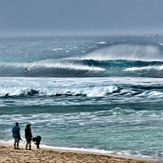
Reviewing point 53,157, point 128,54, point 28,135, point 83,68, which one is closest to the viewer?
point 53,157

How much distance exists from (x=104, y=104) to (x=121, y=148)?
12424mm

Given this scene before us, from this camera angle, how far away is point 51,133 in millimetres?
25875

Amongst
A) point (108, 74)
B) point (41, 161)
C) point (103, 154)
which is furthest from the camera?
A: point (108, 74)

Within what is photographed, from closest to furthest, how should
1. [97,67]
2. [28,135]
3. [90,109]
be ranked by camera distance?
[28,135], [90,109], [97,67]

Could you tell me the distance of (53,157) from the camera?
19.6 metres

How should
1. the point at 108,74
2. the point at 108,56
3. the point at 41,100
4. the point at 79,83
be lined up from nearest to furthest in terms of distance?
1. the point at 41,100
2. the point at 79,83
3. the point at 108,74
4. the point at 108,56

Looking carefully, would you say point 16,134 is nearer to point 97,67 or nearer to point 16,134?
point 16,134

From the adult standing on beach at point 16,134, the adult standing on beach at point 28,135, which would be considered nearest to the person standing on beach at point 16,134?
the adult standing on beach at point 16,134

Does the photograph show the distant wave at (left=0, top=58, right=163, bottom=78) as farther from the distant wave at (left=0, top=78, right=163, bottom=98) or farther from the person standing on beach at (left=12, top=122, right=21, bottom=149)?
the person standing on beach at (left=12, top=122, right=21, bottom=149)

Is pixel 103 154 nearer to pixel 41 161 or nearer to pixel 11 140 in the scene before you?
pixel 41 161

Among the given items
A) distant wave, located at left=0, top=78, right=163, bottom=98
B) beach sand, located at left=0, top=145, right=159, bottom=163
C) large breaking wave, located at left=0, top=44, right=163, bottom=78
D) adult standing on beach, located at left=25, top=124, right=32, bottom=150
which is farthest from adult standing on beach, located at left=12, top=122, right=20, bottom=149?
large breaking wave, located at left=0, top=44, right=163, bottom=78

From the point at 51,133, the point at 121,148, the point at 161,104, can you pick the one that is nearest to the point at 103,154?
the point at 121,148

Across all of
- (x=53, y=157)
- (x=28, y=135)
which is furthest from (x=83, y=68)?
(x=53, y=157)

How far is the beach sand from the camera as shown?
1889 cm
